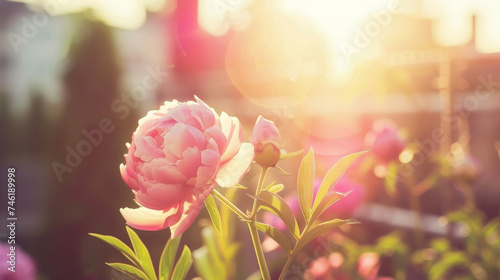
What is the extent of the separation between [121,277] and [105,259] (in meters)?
0.94

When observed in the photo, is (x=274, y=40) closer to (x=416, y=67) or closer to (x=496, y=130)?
(x=416, y=67)

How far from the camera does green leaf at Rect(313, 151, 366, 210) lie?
397 mm

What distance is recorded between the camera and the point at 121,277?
73 cm

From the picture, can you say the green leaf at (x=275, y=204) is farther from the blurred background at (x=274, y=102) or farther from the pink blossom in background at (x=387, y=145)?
the pink blossom in background at (x=387, y=145)

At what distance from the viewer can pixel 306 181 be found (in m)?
0.41

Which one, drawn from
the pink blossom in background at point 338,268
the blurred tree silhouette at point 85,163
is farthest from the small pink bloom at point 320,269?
the blurred tree silhouette at point 85,163

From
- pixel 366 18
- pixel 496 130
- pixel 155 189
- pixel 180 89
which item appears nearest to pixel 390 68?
pixel 366 18

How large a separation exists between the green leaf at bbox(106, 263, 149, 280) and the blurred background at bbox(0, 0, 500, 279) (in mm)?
194

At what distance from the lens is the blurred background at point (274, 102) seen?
101cm

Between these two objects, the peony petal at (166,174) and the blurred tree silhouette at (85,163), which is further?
the blurred tree silhouette at (85,163)

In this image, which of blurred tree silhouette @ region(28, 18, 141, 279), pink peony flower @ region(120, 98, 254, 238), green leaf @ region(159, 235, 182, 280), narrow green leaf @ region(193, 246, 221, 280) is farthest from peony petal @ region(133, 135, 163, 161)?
blurred tree silhouette @ region(28, 18, 141, 279)

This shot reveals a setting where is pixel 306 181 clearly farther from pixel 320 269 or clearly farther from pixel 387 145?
pixel 387 145

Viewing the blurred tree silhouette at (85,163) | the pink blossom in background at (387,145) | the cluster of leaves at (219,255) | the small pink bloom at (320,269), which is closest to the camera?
the cluster of leaves at (219,255)

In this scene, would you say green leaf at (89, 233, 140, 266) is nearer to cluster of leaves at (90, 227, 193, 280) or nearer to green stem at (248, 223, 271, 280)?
cluster of leaves at (90, 227, 193, 280)
